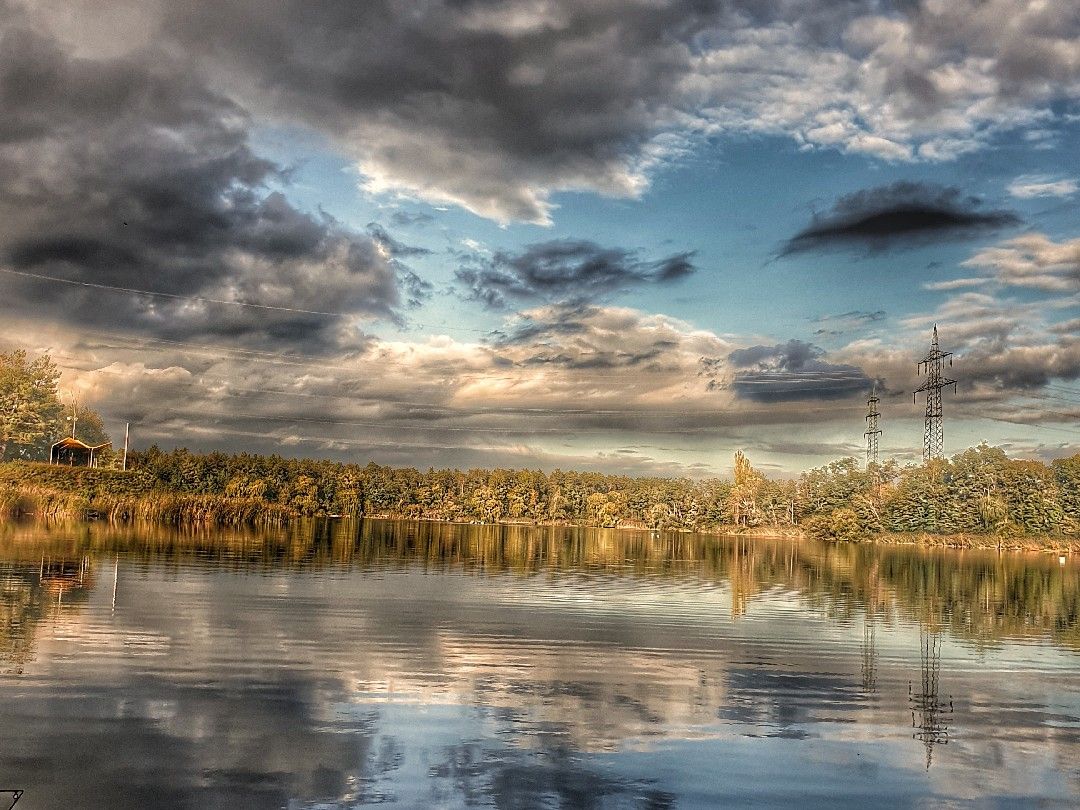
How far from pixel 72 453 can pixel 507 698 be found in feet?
473

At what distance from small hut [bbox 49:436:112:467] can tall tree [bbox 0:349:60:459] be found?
21.0 ft

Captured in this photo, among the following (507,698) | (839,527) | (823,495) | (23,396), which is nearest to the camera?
(507,698)

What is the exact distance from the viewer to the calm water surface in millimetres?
12969

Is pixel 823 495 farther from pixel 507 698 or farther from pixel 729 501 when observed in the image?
pixel 507 698

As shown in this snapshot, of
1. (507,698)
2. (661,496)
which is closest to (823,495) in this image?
(661,496)

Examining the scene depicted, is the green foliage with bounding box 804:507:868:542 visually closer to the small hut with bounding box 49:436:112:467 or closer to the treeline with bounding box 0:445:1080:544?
the treeline with bounding box 0:445:1080:544

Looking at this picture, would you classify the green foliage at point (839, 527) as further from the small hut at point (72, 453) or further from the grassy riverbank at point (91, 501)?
the small hut at point (72, 453)

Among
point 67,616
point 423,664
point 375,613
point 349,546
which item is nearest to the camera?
point 423,664

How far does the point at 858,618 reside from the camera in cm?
3516

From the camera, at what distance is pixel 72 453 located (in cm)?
14050

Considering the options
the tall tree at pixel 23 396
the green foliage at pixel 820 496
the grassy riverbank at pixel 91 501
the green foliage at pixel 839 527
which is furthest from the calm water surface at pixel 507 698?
the green foliage at pixel 839 527

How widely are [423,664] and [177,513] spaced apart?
70289mm

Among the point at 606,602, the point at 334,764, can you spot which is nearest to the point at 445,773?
the point at 334,764

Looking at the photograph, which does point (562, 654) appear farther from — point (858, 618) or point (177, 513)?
point (177, 513)
